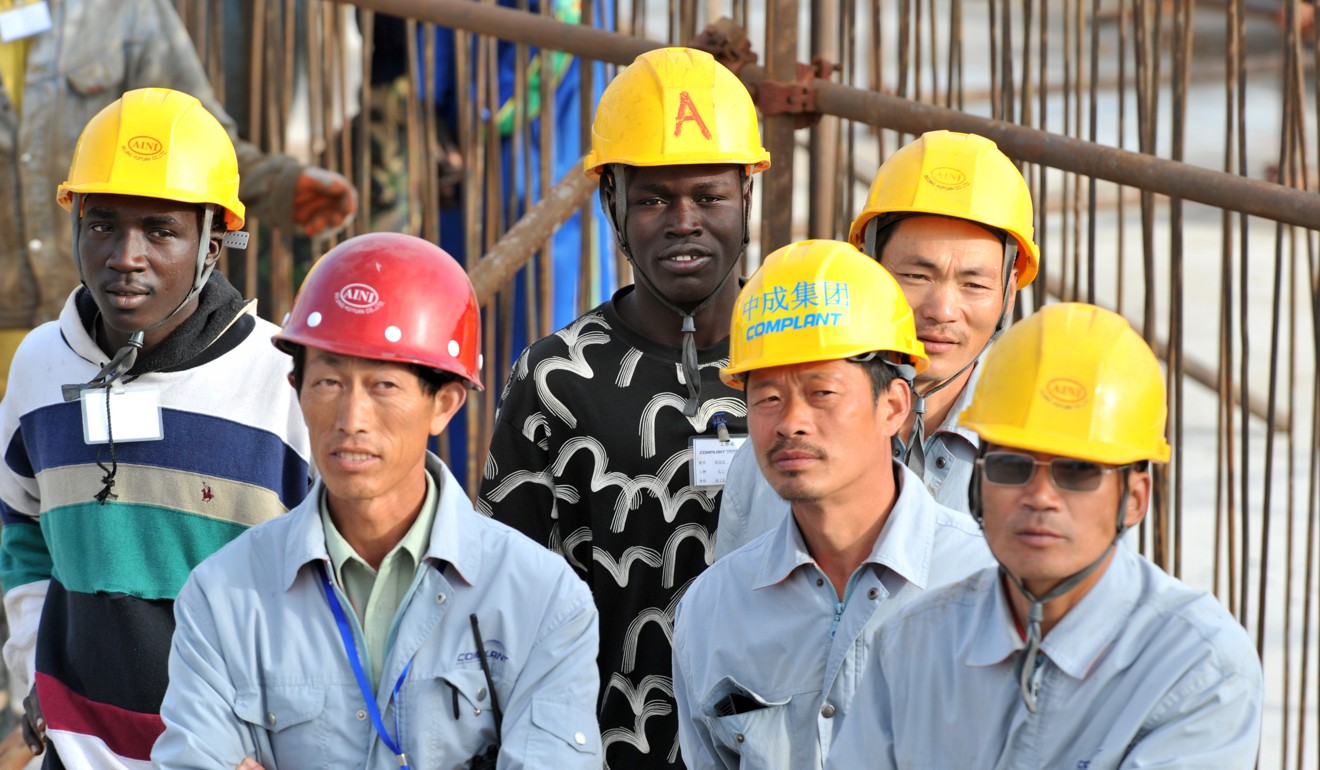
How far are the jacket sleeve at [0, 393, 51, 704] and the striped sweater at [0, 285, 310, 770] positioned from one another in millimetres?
62

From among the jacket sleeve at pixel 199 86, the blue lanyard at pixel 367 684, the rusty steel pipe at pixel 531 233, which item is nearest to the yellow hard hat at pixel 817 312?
the blue lanyard at pixel 367 684

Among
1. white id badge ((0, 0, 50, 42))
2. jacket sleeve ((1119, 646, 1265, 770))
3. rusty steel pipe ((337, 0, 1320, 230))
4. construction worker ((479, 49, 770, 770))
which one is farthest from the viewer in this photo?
white id badge ((0, 0, 50, 42))

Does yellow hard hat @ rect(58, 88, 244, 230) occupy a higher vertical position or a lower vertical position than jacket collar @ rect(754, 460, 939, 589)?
higher

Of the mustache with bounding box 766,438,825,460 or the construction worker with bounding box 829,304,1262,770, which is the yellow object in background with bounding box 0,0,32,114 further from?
the construction worker with bounding box 829,304,1262,770

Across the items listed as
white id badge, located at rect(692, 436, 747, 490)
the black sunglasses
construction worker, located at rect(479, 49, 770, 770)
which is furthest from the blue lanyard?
the black sunglasses

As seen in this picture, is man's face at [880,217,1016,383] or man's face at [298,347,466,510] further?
man's face at [880,217,1016,383]

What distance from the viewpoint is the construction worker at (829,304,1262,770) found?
2430 mm

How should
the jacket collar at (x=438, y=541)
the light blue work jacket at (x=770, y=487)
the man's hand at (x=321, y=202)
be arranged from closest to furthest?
the jacket collar at (x=438, y=541) → the light blue work jacket at (x=770, y=487) → the man's hand at (x=321, y=202)

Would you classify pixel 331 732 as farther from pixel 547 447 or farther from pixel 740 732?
pixel 547 447

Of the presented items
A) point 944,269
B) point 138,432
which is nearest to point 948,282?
point 944,269

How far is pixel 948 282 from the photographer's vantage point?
11.4 ft

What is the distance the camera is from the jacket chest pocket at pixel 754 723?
284 centimetres

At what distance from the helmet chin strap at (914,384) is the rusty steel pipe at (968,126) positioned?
0.37 m

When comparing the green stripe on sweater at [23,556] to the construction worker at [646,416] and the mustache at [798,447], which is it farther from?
the mustache at [798,447]
